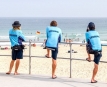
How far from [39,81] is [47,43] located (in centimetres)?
99

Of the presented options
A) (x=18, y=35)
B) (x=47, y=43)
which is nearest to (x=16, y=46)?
(x=18, y=35)

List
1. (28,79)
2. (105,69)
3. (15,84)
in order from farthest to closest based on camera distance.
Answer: (105,69)
(28,79)
(15,84)

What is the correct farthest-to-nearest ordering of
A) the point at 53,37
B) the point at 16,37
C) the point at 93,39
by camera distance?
the point at 16,37, the point at 53,37, the point at 93,39

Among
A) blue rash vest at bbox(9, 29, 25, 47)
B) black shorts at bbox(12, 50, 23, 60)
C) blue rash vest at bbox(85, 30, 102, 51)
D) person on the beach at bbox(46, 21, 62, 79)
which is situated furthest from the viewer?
black shorts at bbox(12, 50, 23, 60)

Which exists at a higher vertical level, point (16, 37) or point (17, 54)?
point (16, 37)

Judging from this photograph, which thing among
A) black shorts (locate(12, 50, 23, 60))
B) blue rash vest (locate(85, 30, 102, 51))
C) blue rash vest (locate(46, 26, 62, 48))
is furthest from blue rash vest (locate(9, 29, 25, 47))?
blue rash vest (locate(85, 30, 102, 51))

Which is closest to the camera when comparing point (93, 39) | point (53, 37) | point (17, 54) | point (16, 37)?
point (93, 39)

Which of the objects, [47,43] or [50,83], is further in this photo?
[47,43]

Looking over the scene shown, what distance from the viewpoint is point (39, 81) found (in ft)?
25.1

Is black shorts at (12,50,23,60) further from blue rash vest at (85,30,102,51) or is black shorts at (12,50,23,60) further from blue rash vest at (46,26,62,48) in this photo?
blue rash vest at (85,30,102,51)

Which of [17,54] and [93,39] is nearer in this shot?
[93,39]

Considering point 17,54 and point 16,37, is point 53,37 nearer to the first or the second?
point 16,37

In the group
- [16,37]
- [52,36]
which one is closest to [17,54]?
[16,37]

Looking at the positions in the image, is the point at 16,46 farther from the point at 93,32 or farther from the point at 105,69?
the point at 105,69
